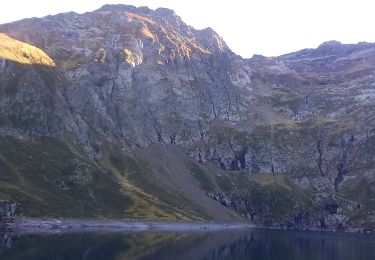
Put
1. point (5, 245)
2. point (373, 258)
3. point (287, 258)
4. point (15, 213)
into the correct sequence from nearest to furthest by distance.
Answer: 1. point (5, 245)
2. point (287, 258)
3. point (373, 258)
4. point (15, 213)

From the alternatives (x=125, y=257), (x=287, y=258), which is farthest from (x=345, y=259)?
(x=125, y=257)

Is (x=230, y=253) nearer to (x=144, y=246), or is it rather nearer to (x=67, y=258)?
(x=144, y=246)

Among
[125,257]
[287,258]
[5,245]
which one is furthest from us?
[287,258]

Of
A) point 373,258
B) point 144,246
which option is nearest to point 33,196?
point 144,246

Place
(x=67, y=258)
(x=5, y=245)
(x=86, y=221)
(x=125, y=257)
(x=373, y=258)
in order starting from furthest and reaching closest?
(x=86, y=221) < (x=373, y=258) < (x=5, y=245) < (x=125, y=257) < (x=67, y=258)

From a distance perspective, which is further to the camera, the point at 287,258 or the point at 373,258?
the point at 373,258

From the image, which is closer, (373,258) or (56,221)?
(373,258)

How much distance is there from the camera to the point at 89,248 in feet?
381

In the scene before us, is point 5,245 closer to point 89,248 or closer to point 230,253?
point 89,248

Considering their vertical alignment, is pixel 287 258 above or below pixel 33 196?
below

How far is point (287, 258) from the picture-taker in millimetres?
129125

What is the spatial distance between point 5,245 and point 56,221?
6777cm

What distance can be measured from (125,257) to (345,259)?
6842 centimetres

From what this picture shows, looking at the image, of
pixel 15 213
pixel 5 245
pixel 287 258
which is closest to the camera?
pixel 5 245
